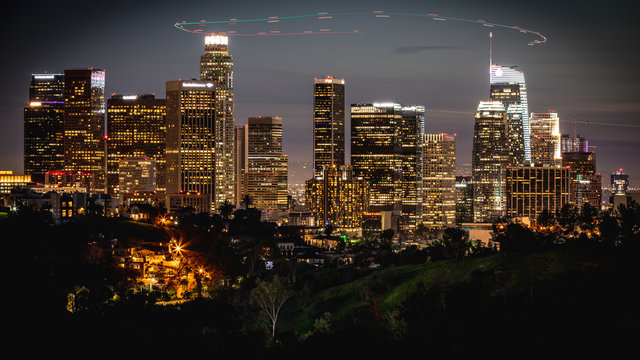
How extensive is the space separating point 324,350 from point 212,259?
5203 centimetres

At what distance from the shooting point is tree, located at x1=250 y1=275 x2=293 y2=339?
8756 cm

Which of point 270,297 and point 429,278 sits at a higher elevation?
point 429,278

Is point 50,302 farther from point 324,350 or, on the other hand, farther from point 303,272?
point 303,272

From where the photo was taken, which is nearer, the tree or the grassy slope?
the grassy slope

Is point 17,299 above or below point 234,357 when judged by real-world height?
above

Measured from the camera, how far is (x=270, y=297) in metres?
87.2

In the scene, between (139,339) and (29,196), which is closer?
(139,339)

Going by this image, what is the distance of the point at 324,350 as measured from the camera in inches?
2115

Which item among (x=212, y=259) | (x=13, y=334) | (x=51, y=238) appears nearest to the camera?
(x=13, y=334)

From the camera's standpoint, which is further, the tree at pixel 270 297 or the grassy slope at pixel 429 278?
the tree at pixel 270 297

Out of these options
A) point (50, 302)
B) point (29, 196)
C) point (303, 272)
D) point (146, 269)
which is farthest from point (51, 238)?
point (29, 196)

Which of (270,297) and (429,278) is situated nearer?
(270,297)

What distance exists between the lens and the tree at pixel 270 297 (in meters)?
87.6

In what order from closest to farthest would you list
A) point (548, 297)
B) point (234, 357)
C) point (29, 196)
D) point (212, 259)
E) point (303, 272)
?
point (234, 357) → point (548, 297) → point (212, 259) → point (303, 272) → point (29, 196)
